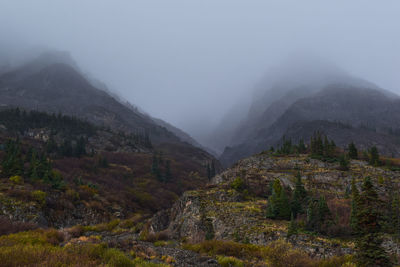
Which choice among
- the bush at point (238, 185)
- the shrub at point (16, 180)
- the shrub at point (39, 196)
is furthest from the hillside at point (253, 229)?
the shrub at point (16, 180)

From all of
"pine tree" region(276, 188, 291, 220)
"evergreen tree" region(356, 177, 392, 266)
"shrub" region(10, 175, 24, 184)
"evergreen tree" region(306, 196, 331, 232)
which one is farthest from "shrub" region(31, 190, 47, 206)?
"evergreen tree" region(356, 177, 392, 266)

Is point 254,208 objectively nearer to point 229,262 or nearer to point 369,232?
point 229,262

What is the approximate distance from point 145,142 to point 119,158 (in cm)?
6371

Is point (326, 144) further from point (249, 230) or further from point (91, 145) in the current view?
point (91, 145)

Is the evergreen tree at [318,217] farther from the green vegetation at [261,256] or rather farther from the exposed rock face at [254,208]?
the green vegetation at [261,256]

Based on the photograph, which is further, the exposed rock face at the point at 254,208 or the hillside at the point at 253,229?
the exposed rock face at the point at 254,208

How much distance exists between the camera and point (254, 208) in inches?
1094

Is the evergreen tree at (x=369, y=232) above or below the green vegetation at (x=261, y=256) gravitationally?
above

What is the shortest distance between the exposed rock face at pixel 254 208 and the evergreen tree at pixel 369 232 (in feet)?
23.5

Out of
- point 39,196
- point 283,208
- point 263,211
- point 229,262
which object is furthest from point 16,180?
point 283,208

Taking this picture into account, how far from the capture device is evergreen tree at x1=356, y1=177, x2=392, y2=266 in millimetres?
9484

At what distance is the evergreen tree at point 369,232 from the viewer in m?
9.48

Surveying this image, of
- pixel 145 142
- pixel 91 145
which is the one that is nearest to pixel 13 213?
pixel 91 145

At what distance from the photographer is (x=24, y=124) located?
118812 millimetres
